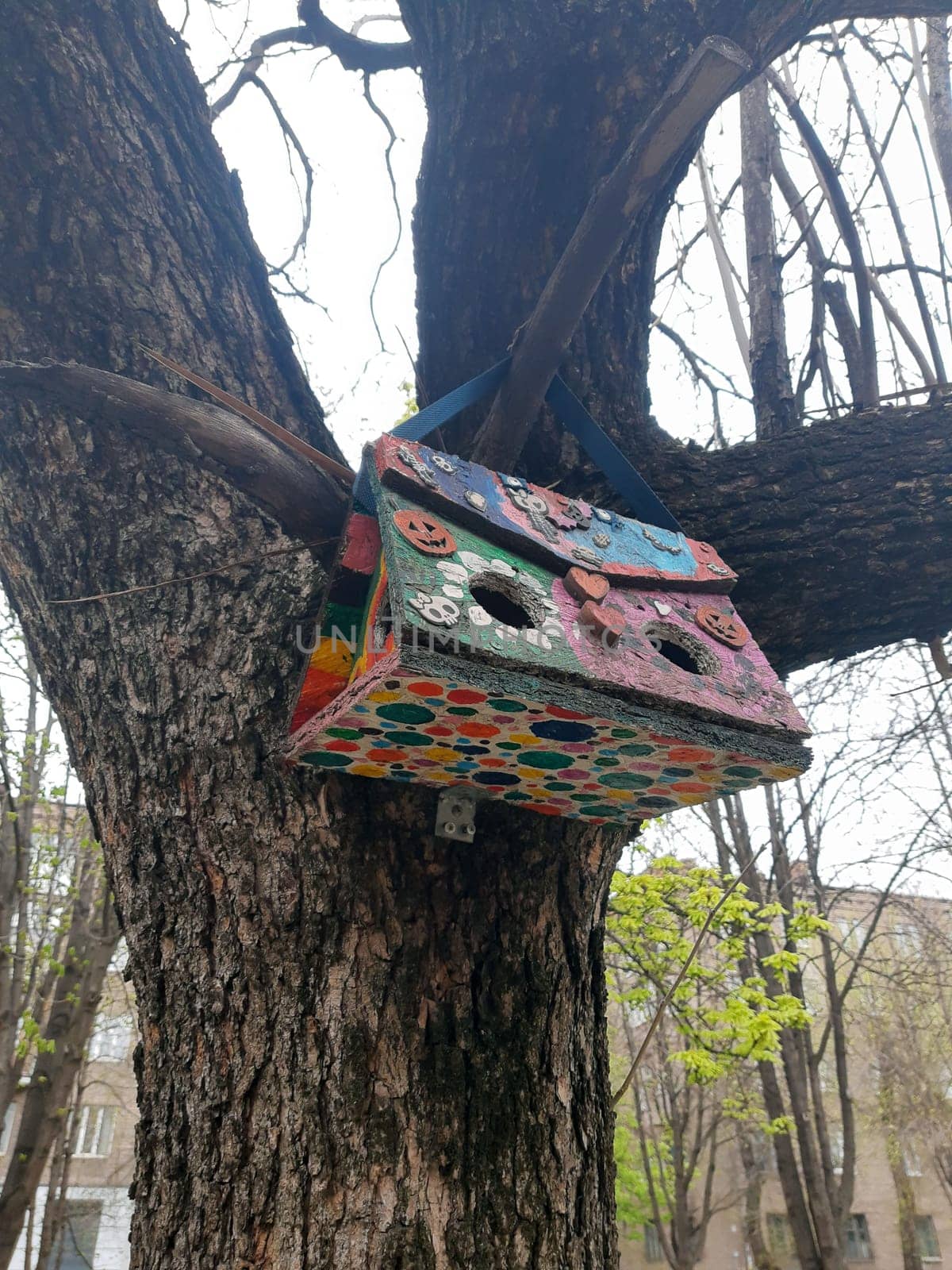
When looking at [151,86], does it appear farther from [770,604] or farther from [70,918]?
[70,918]

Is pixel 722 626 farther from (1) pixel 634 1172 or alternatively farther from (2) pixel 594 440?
(1) pixel 634 1172

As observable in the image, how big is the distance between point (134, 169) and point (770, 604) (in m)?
1.66

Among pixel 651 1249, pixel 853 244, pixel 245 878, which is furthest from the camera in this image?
pixel 651 1249

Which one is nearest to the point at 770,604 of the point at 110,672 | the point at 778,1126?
the point at 110,672

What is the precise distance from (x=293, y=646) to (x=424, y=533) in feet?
1.42

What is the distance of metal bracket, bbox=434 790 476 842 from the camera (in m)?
1.43

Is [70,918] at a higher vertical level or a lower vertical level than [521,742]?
higher

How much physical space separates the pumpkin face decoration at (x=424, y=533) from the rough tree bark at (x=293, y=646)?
0.42m

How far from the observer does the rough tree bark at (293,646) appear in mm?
1231

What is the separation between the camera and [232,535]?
1.64 metres

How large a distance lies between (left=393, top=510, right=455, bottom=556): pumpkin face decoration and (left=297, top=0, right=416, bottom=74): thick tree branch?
7.52ft

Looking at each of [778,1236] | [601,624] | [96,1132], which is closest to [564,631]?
[601,624]

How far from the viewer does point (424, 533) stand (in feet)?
3.92

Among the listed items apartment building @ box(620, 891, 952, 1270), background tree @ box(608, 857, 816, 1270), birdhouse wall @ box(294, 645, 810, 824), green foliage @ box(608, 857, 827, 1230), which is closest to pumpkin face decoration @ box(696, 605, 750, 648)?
birdhouse wall @ box(294, 645, 810, 824)
